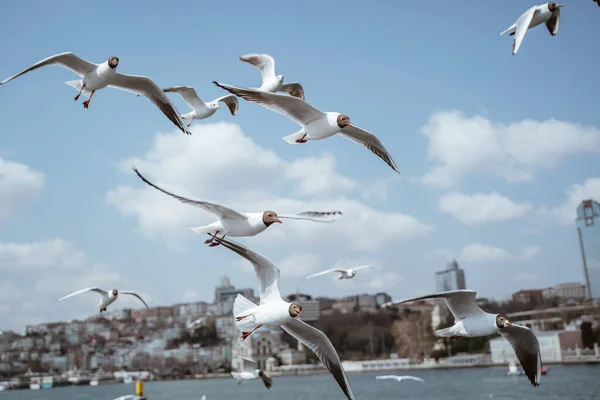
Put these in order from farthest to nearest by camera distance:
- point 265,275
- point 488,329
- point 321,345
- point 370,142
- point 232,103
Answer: point 232,103, point 370,142, point 488,329, point 321,345, point 265,275

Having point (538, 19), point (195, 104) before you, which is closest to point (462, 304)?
point (538, 19)

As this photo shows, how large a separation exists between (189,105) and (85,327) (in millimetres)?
131966

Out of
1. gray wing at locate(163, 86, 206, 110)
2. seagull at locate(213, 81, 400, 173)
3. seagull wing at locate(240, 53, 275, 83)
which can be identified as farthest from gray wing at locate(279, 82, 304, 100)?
seagull at locate(213, 81, 400, 173)

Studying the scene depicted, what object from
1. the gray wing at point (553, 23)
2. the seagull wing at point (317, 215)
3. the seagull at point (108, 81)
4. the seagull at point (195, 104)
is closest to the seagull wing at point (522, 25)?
the gray wing at point (553, 23)

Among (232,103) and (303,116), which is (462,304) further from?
(232,103)

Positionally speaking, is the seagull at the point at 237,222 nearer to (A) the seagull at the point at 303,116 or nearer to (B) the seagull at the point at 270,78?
(A) the seagull at the point at 303,116

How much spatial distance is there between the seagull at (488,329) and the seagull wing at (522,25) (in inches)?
95.5

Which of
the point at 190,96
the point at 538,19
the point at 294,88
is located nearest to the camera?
the point at 538,19

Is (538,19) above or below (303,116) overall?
above

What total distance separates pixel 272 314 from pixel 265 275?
40cm

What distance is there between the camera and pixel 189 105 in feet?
32.3

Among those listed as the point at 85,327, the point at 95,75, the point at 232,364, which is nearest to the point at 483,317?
the point at 95,75

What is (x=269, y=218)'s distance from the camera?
6.49m

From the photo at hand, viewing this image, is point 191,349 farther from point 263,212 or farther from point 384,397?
point 263,212
